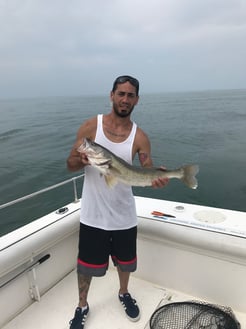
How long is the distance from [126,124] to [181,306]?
1823mm

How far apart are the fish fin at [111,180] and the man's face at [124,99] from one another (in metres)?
0.54

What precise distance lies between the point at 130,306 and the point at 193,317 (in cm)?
60

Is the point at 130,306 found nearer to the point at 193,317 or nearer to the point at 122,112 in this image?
the point at 193,317

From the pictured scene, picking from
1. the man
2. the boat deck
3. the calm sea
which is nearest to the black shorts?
the man

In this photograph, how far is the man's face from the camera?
241 centimetres

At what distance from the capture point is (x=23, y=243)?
108 inches

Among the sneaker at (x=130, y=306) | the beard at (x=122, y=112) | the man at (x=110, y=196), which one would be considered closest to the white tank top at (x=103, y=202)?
the man at (x=110, y=196)

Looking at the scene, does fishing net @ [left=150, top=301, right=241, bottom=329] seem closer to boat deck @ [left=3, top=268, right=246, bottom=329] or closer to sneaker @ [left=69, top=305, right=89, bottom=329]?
boat deck @ [left=3, top=268, right=246, bottom=329]

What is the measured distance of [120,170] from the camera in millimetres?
2271

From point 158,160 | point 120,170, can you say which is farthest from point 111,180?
point 158,160

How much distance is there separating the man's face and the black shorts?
1.03m

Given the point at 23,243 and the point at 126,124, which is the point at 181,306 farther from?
the point at 126,124

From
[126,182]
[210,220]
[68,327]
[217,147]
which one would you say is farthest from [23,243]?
[217,147]

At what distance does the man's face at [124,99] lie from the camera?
94.8 inches
